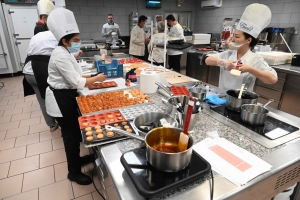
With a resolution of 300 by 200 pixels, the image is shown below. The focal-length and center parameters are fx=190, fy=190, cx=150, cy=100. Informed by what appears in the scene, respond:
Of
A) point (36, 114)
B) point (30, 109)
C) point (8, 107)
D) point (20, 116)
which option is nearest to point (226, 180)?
point (36, 114)

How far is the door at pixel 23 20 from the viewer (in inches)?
195

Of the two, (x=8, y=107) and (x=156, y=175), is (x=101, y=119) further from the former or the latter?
(x=8, y=107)

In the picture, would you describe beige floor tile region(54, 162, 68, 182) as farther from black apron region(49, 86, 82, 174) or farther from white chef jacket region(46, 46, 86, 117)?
white chef jacket region(46, 46, 86, 117)

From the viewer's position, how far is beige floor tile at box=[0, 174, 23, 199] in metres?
1.76

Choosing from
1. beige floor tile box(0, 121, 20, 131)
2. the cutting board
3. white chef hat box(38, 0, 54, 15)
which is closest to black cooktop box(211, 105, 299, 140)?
the cutting board

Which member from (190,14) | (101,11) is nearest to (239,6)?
(190,14)

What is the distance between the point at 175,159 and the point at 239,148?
1.33 ft

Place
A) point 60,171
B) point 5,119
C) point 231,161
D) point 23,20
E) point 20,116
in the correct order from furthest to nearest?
point 23,20 < point 20,116 < point 5,119 < point 60,171 < point 231,161

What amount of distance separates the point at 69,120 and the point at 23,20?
4896 millimetres

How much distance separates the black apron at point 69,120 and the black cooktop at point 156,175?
100cm

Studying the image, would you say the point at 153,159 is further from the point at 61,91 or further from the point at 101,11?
the point at 101,11

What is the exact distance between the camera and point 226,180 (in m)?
0.73

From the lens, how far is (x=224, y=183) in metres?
0.71

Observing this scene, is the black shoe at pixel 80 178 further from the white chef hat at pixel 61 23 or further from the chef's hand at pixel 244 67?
the chef's hand at pixel 244 67
